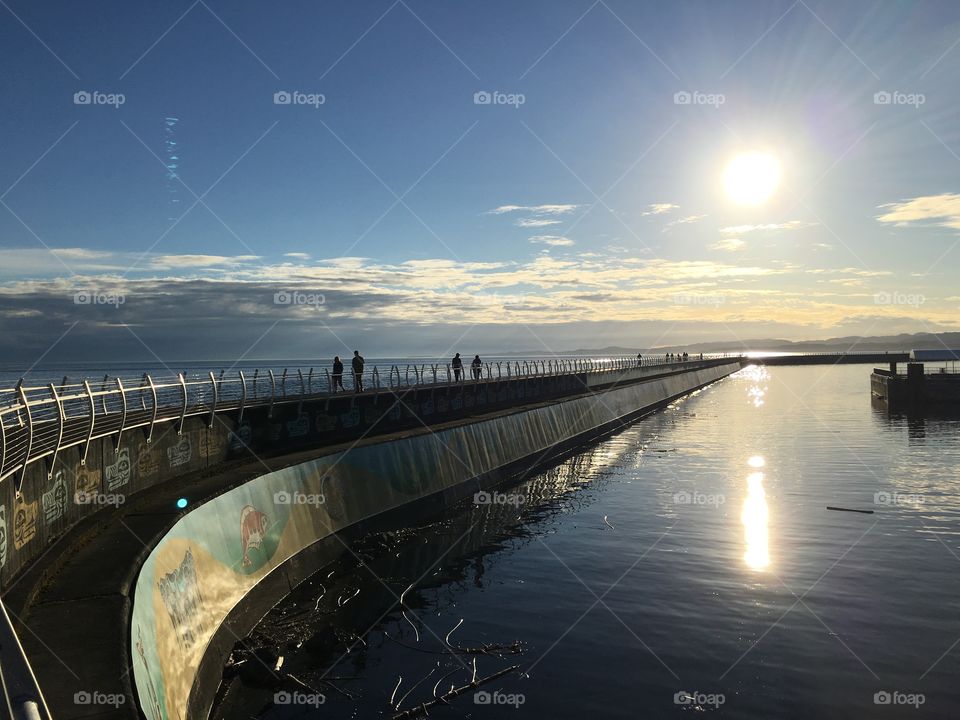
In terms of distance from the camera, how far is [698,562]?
838 inches

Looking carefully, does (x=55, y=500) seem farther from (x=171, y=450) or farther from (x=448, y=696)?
(x=448, y=696)

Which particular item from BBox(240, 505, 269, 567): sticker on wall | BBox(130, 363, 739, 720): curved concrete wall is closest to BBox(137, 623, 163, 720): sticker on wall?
BBox(130, 363, 739, 720): curved concrete wall

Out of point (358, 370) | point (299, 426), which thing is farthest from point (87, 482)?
point (358, 370)

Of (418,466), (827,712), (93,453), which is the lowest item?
(827,712)

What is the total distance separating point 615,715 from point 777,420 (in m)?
58.6

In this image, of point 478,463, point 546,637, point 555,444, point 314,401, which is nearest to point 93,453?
point 546,637

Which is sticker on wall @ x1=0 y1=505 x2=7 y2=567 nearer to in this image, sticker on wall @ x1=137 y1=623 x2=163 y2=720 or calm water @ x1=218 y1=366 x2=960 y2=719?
sticker on wall @ x1=137 y1=623 x2=163 y2=720

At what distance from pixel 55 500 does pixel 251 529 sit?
4.56 m

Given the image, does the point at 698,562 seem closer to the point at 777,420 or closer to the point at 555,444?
the point at 555,444

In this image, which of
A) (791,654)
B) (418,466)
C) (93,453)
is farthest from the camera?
(418,466)

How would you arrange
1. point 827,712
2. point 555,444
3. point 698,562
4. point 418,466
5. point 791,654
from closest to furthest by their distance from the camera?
point 827,712, point 791,654, point 698,562, point 418,466, point 555,444

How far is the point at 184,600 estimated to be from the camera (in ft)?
42.6

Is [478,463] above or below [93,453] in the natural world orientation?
below

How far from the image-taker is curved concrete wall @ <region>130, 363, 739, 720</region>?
36.0 feet
